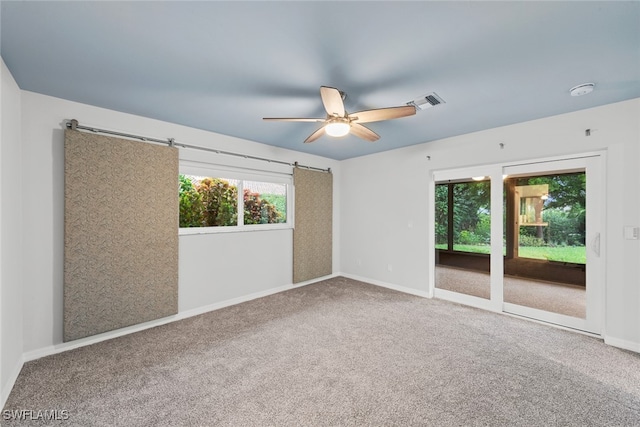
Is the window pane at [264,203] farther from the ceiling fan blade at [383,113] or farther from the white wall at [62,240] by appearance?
the ceiling fan blade at [383,113]

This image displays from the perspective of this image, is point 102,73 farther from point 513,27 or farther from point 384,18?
point 513,27

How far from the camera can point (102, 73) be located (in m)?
2.03

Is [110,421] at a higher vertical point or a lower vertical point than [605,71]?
lower

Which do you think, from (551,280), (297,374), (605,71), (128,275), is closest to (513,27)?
(605,71)

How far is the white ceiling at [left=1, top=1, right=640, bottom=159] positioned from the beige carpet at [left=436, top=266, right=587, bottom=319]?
81.4 inches

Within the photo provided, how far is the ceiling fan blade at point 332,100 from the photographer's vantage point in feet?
5.98

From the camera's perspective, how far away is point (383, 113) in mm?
2197

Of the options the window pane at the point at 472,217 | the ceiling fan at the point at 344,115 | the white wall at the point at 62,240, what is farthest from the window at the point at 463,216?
the white wall at the point at 62,240

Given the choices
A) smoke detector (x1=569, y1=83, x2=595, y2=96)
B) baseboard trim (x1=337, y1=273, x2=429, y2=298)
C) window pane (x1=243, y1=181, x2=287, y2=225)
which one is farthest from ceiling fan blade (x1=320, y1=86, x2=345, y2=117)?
baseboard trim (x1=337, y1=273, x2=429, y2=298)

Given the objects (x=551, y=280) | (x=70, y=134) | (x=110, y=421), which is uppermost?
(x=70, y=134)

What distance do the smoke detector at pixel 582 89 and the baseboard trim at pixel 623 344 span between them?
2399 millimetres

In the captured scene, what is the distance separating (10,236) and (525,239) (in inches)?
204

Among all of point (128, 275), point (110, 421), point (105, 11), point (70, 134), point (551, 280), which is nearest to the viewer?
point (105, 11)

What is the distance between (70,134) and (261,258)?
2.63 m
